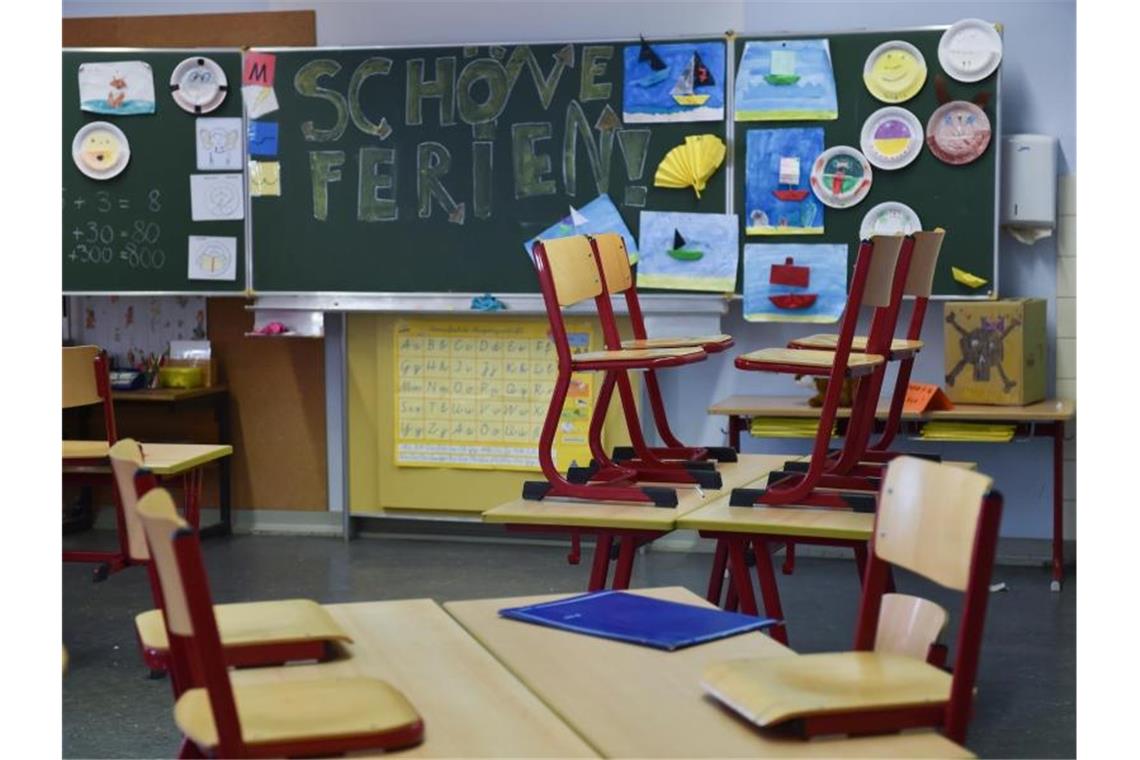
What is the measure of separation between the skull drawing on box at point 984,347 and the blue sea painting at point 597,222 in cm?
128

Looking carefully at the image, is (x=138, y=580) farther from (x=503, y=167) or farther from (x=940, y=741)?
(x=940, y=741)

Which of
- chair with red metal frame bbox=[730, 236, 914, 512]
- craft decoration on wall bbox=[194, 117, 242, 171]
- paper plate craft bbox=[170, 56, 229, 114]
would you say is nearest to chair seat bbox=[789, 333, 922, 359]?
chair with red metal frame bbox=[730, 236, 914, 512]

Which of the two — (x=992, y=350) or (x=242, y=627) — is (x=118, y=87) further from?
(x=242, y=627)

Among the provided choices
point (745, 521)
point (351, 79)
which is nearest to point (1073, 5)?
point (351, 79)

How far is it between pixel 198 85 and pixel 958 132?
311 centimetres

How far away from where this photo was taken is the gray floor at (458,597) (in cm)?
399

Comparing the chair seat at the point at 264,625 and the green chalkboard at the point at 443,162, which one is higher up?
the green chalkboard at the point at 443,162

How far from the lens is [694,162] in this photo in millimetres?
5879

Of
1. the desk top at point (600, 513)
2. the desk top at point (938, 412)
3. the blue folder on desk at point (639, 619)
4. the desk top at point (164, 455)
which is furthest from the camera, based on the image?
the desk top at point (938, 412)

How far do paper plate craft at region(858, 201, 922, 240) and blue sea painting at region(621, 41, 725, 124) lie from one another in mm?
700

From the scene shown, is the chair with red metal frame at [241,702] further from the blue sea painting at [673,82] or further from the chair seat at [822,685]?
the blue sea painting at [673,82]

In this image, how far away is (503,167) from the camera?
6.11m

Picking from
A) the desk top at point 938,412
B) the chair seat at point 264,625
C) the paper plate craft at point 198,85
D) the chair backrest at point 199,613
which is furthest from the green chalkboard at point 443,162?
the chair backrest at point 199,613

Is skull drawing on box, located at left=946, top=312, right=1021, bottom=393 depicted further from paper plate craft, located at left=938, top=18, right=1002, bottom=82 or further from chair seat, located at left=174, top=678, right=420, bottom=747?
chair seat, located at left=174, top=678, right=420, bottom=747
